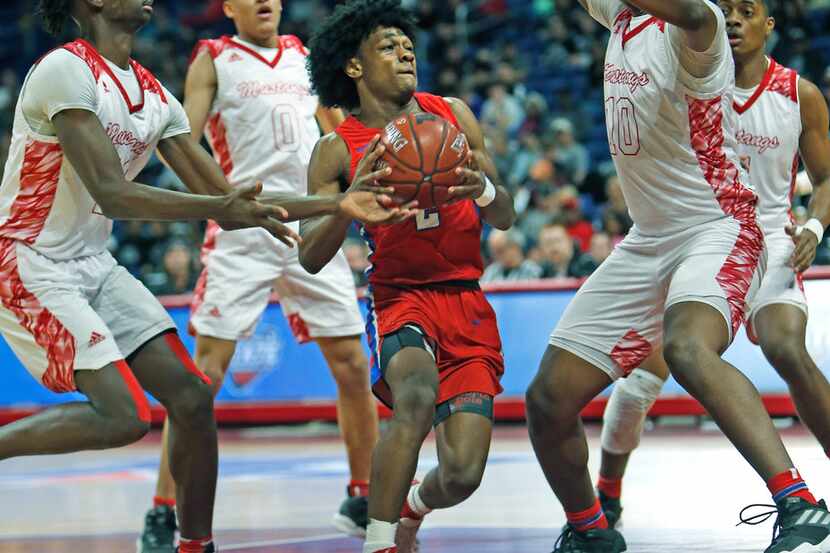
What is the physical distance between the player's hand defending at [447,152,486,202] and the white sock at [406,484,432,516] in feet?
3.77

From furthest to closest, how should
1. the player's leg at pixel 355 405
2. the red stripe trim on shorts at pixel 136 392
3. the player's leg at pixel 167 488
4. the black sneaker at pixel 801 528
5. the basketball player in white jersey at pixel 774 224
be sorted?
the player's leg at pixel 355 405 < the player's leg at pixel 167 488 < the basketball player in white jersey at pixel 774 224 < the red stripe trim on shorts at pixel 136 392 < the black sneaker at pixel 801 528

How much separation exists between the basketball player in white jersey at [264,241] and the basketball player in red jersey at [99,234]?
1483mm

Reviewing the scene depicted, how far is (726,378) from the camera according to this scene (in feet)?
15.3

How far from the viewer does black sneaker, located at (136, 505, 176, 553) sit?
19.2 feet

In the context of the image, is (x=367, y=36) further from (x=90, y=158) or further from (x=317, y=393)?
(x=317, y=393)

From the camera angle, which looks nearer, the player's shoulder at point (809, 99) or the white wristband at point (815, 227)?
the white wristband at point (815, 227)

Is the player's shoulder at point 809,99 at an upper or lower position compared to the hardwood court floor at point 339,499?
upper

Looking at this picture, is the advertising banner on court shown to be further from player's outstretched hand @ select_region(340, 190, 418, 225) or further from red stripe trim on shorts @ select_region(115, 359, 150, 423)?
red stripe trim on shorts @ select_region(115, 359, 150, 423)

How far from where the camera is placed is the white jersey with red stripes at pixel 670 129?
4.96m

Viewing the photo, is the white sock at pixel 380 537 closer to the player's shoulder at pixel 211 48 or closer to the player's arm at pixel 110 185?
the player's arm at pixel 110 185

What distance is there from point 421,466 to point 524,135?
26.0 ft

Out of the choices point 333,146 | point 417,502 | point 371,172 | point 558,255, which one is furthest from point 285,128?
point 558,255

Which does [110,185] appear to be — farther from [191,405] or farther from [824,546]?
[824,546]

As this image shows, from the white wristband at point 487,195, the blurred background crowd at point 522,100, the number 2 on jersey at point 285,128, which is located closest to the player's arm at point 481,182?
the white wristband at point 487,195
